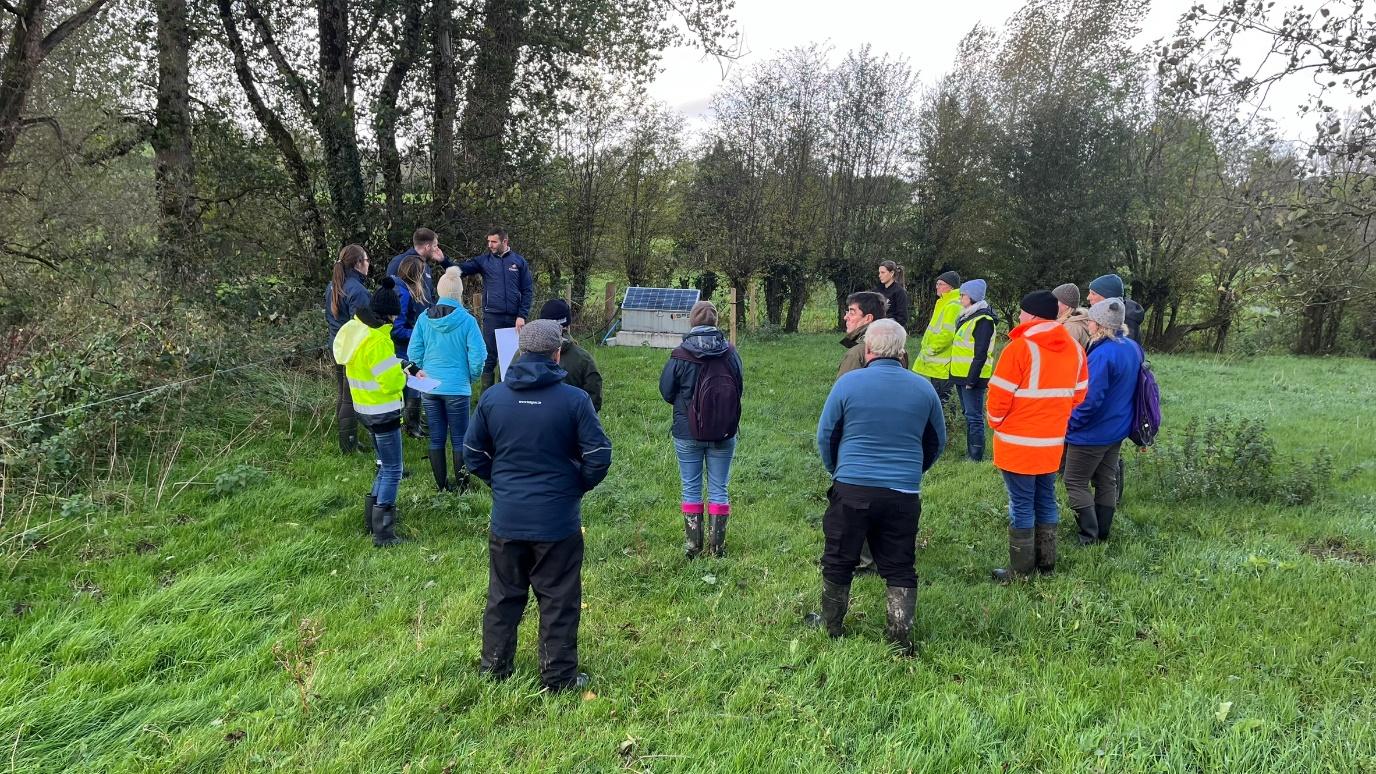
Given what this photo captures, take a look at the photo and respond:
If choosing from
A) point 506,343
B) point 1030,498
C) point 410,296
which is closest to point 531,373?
point 1030,498

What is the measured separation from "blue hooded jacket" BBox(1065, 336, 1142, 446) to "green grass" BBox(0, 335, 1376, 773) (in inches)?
34.9

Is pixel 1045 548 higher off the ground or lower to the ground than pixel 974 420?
lower

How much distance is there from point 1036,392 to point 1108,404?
41.3 inches

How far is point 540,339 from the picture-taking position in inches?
134

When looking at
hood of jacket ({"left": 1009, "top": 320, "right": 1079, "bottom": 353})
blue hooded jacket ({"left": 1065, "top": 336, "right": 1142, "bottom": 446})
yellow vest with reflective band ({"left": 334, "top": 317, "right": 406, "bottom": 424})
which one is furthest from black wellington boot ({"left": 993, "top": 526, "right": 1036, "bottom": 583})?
yellow vest with reflective band ({"left": 334, "top": 317, "right": 406, "bottom": 424})

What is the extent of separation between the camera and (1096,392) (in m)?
4.94

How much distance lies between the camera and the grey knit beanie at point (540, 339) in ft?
11.1

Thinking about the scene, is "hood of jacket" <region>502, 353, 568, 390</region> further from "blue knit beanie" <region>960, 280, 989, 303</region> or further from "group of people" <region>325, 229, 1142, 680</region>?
"blue knit beanie" <region>960, 280, 989, 303</region>

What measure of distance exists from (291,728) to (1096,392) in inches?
211

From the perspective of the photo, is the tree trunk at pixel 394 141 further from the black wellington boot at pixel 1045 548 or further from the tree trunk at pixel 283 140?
the black wellington boot at pixel 1045 548

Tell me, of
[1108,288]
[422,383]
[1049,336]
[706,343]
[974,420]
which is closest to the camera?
[1049,336]

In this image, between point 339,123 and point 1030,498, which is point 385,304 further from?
point 339,123

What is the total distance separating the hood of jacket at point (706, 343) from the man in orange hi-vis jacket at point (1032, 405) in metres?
1.86

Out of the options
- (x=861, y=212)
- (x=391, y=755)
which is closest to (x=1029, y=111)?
(x=861, y=212)
